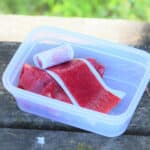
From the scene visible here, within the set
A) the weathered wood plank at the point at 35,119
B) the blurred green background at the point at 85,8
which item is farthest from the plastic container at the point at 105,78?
the blurred green background at the point at 85,8

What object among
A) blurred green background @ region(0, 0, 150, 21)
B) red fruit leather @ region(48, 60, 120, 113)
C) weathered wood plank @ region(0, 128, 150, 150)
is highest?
red fruit leather @ region(48, 60, 120, 113)

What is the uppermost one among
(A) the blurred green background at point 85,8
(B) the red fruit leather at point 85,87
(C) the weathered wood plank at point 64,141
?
(B) the red fruit leather at point 85,87

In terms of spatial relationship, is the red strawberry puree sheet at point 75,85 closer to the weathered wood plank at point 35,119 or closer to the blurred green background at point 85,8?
the weathered wood plank at point 35,119

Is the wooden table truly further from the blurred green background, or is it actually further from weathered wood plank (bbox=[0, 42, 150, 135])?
the blurred green background

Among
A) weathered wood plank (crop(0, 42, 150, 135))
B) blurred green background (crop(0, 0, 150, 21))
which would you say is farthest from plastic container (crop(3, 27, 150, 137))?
blurred green background (crop(0, 0, 150, 21))

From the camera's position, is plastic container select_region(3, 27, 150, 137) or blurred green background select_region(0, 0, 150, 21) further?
blurred green background select_region(0, 0, 150, 21)

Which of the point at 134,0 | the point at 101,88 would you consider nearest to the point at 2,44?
the point at 101,88

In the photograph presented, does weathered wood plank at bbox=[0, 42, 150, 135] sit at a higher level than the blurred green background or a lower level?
higher
